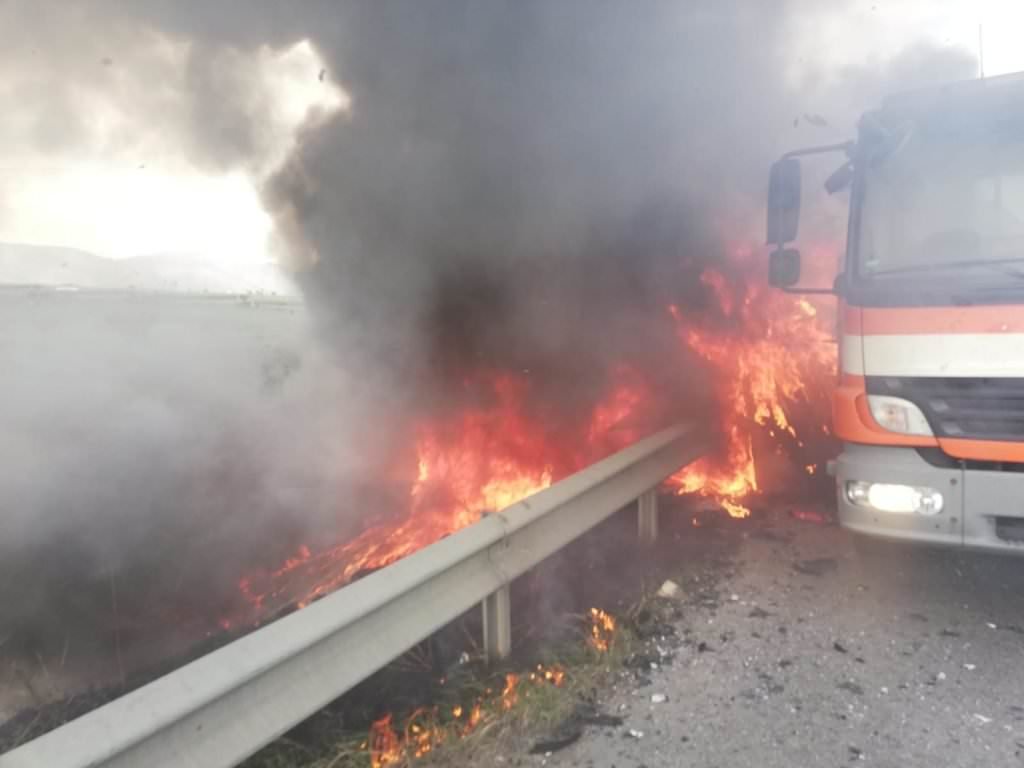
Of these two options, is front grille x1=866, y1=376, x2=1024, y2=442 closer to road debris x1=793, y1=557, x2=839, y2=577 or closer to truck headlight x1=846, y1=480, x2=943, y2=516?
truck headlight x1=846, y1=480, x2=943, y2=516

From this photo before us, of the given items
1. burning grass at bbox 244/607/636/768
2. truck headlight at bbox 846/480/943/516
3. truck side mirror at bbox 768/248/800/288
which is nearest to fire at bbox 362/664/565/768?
burning grass at bbox 244/607/636/768

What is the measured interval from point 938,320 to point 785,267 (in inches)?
45.7

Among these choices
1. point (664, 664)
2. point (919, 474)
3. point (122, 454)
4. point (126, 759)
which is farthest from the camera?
point (122, 454)

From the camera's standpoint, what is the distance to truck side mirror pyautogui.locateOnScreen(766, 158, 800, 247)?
14.6 ft

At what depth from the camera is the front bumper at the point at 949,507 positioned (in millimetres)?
3426

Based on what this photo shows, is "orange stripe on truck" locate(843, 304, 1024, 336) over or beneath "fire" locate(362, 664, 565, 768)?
over

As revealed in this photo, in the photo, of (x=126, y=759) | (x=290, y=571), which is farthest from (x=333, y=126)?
(x=126, y=759)

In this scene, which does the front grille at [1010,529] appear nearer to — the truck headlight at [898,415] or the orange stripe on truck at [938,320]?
the truck headlight at [898,415]

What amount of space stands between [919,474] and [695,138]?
219 inches

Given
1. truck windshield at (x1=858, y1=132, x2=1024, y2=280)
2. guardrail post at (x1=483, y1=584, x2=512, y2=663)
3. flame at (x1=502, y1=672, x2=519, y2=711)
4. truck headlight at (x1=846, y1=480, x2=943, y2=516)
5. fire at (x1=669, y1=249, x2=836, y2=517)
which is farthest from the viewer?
fire at (x1=669, y1=249, x2=836, y2=517)

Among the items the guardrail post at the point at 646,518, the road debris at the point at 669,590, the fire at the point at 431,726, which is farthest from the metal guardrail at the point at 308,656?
the guardrail post at the point at 646,518

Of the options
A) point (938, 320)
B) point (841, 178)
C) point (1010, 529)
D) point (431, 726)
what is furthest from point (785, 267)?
point (431, 726)

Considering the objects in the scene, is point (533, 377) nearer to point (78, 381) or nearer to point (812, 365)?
point (812, 365)

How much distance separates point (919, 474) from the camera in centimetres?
360
